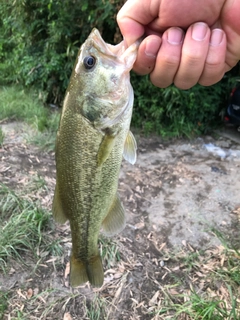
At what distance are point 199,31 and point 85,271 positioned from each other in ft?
4.60

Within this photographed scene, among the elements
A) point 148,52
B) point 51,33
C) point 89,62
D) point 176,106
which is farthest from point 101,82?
point 51,33

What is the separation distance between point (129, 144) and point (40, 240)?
2066mm

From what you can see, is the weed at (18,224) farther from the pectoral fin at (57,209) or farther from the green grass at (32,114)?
the pectoral fin at (57,209)

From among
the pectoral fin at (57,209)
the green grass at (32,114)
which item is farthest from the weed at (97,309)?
the green grass at (32,114)

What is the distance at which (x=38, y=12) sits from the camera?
250 inches

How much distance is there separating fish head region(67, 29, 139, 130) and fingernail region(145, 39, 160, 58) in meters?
0.07

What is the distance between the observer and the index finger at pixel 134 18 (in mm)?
1688

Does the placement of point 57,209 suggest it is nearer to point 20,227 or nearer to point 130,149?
point 130,149

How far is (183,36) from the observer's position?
1.67 m

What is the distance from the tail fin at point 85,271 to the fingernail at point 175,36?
1.23 m

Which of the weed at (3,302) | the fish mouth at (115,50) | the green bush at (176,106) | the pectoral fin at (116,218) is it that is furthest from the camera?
the green bush at (176,106)

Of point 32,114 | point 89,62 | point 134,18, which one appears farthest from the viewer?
point 32,114

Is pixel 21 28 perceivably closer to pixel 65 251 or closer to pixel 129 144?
pixel 65 251

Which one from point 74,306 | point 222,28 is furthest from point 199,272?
point 222,28
